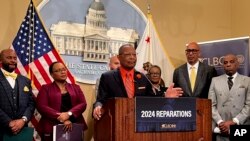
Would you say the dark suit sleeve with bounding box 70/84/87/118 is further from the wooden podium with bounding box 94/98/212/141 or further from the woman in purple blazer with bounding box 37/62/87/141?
the wooden podium with bounding box 94/98/212/141

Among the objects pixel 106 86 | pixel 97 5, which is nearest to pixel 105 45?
pixel 97 5

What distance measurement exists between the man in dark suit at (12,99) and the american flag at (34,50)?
47cm

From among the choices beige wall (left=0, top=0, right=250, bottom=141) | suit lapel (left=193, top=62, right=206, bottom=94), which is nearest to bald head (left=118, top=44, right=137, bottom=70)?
suit lapel (left=193, top=62, right=206, bottom=94)

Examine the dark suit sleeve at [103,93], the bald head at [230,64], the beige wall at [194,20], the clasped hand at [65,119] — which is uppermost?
the beige wall at [194,20]

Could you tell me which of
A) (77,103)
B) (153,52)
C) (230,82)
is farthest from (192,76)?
(77,103)

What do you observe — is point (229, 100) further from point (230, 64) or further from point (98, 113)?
point (98, 113)

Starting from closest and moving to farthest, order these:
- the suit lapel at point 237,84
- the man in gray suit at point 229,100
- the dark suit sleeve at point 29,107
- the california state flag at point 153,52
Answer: the dark suit sleeve at point 29,107, the man in gray suit at point 229,100, the suit lapel at point 237,84, the california state flag at point 153,52

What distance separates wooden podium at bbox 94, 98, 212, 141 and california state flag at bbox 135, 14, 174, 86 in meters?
2.80

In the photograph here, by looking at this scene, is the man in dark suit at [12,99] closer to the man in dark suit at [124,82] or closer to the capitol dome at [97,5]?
the man in dark suit at [124,82]

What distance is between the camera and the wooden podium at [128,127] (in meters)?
2.60

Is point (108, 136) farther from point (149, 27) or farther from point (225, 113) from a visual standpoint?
point (149, 27)

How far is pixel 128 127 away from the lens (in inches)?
103

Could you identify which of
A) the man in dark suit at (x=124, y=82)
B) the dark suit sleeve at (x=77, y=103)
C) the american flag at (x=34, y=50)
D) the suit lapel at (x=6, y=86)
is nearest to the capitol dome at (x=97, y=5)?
the american flag at (x=34, y=50)

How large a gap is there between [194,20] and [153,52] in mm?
1243
